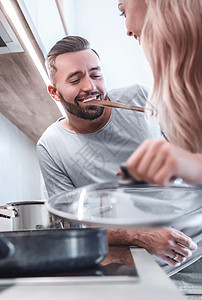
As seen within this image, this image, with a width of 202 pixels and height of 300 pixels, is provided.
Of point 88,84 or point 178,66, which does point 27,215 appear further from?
point 178,66

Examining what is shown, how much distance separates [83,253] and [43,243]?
0.06 m

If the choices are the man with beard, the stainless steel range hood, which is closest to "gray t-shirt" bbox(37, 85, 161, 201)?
the man with beard

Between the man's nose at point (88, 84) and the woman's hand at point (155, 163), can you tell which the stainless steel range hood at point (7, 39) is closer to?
the man's nose at point (88, 84)

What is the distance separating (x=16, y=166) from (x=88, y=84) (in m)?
1.71

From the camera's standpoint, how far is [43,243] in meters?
0.36

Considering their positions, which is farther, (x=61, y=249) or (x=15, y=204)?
(x=15, y=204)

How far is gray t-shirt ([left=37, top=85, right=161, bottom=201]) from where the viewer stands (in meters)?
0.56

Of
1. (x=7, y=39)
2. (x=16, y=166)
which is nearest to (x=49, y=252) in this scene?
(x=7, y=39)

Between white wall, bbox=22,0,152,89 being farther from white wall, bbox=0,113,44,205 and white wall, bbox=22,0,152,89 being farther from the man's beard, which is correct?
→ white wall, bbox=0,113,44,205

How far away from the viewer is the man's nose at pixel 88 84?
2.64 ft

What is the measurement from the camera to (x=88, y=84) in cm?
83

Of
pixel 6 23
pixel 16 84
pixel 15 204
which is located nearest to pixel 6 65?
pixel 16 84

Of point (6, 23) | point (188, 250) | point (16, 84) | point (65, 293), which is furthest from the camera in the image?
point (16, 84)

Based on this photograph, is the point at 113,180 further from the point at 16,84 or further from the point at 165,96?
the point at 16,84
